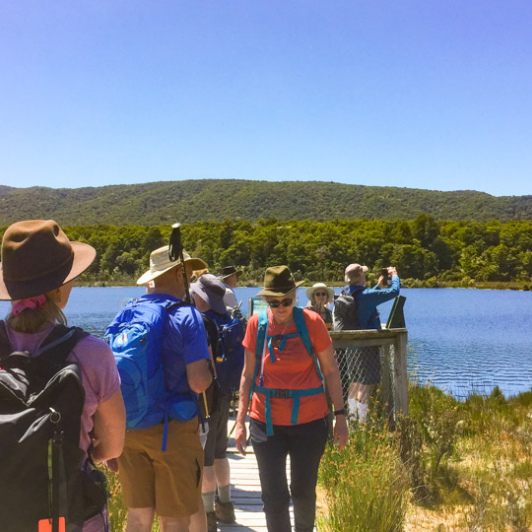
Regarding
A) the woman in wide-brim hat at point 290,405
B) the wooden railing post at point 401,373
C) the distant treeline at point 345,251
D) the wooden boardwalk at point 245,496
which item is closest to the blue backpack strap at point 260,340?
the woman in wide-brim hat at point 290,405

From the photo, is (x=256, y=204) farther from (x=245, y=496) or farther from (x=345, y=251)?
(x=245, y=496)

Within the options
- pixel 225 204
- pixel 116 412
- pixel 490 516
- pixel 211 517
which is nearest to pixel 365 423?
pixel 490 516

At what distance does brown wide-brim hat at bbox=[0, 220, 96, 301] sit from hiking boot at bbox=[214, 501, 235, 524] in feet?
9.61

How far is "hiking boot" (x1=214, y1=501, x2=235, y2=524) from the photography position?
4371mm

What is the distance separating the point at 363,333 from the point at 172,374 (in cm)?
344

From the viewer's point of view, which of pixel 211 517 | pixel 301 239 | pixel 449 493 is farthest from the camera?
pixel 301 239

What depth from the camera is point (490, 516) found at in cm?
443

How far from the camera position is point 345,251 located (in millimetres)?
59875

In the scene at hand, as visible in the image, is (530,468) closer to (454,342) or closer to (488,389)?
(488,389)

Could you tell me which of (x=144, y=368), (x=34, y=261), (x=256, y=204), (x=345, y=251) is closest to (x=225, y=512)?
(x=144, y=368)

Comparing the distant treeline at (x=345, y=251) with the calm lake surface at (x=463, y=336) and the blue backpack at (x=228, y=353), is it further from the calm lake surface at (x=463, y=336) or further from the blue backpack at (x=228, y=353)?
the blue backpack at (x=228, y=353)

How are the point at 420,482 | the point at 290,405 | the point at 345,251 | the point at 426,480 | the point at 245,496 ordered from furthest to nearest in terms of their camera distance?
the point at 345,251 < the point at 426,480 < the point at 420,482 < the point at 245,496 < the point at 290,405

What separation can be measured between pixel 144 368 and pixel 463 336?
22.7 m

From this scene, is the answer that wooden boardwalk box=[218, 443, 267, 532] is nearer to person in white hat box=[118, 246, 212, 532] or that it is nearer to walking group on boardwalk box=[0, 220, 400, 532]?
walking group on boardwalk box=[0, 220, 400, 532]
